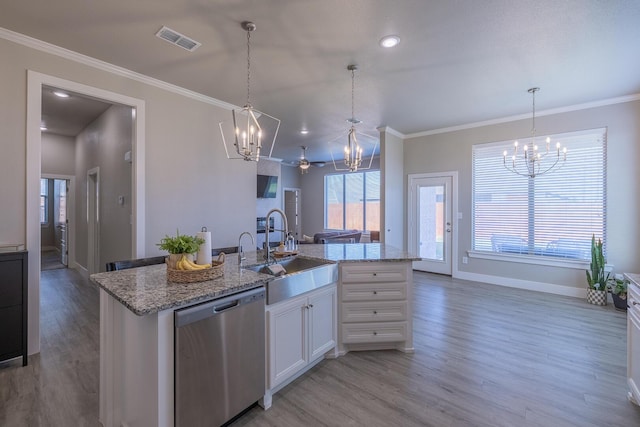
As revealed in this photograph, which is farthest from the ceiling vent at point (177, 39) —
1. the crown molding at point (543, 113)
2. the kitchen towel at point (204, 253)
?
the crown molding at point (543, 113)

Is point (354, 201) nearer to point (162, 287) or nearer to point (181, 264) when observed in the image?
point (181, 264)

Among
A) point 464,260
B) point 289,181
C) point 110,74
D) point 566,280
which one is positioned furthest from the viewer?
point 289,181

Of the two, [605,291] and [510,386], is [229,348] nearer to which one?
[510,386]

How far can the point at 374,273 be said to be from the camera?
106 inches

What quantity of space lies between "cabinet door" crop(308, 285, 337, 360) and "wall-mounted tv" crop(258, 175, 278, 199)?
6.31 meters

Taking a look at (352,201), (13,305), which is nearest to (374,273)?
(13,305)

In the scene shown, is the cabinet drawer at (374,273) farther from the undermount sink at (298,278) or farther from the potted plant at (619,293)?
the potted plant at (619,293)

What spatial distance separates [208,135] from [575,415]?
4539mm

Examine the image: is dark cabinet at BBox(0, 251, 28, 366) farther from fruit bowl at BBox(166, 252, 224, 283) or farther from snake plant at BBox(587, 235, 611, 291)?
snake plant at BBox(587, 235, 611, 291)

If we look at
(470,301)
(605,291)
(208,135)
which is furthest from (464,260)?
(208,135)

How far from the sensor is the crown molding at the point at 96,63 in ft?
8.31

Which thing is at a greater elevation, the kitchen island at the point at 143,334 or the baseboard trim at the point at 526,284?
the kitchen island at the point at 143,334

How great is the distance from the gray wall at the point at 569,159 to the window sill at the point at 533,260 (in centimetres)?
7

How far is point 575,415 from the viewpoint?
6.17 ft
